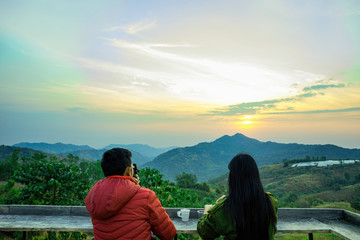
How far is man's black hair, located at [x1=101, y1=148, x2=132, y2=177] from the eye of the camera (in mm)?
1813

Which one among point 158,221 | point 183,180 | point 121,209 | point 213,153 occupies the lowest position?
point 213,153

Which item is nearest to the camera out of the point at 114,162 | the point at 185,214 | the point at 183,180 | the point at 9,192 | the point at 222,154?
the point at 114,162

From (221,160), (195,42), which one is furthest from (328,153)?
(195,42)

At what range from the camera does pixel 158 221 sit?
1.85m

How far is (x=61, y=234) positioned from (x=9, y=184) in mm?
2289

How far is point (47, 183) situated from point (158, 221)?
10.1 ft

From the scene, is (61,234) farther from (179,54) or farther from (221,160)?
(221,160)

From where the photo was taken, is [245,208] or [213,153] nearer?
[245,208]

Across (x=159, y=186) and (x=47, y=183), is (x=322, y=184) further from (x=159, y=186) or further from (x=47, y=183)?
(x=47, y=183)

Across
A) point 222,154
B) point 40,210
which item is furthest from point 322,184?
point 222,154

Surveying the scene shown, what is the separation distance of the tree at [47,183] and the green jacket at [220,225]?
3.16 metres

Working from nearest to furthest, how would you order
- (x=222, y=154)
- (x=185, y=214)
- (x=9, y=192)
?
(x=185, y=214), (x=9, y=192), (x=222, y=154)

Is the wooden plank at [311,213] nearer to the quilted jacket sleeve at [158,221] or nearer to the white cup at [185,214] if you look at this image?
the white cup at [185,214]

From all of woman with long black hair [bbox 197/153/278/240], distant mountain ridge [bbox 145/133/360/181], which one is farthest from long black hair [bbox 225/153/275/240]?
distant mountain ridge [bbox 145/133/360/181]
